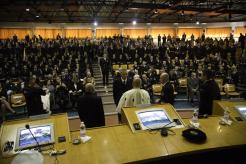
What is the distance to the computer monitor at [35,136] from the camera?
2.83m

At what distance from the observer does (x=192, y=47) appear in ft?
52.3

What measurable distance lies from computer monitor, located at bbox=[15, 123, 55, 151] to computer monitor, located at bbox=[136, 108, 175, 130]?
123 cm

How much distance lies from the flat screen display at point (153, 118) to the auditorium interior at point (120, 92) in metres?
0.02

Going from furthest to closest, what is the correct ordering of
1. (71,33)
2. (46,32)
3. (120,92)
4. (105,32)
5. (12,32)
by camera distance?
(105,32)
(71,33)
(46,32)
(12,32)
(120,92)

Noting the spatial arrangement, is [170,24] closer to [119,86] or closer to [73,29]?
[73,29]

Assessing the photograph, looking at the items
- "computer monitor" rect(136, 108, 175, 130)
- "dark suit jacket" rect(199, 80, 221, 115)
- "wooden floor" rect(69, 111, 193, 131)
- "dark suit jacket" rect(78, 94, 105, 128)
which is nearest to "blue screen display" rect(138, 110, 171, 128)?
"computer monitor" rect(136, 108, 175, 130)

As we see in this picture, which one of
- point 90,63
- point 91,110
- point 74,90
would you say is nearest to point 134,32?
point 90,63

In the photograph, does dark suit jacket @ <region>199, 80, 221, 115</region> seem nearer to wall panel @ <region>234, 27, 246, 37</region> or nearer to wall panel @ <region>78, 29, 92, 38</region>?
wall panel @ <region>78, 29, 92, 38</region>

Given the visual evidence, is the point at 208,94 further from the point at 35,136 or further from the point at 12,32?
the point at 12,32

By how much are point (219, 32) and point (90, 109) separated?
24780 millimetres

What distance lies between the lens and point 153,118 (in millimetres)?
3443

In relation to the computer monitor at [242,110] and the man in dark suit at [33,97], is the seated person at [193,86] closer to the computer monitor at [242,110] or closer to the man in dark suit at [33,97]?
the computer monitor at [242,110]

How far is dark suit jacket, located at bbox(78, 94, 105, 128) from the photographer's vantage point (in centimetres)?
406

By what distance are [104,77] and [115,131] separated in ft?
28.7
